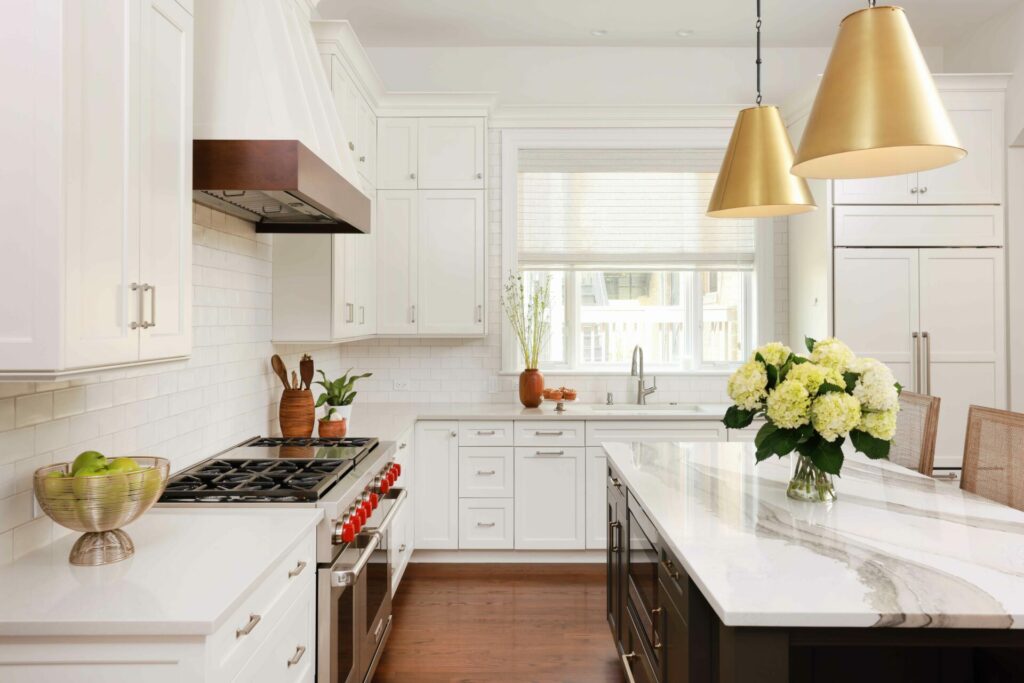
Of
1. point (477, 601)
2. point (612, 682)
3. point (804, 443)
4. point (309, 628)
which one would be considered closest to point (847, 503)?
point (804, 443)

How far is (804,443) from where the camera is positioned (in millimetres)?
1999

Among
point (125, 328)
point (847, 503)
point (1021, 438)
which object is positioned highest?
point (125, 328)

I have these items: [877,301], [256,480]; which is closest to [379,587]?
[256,480]

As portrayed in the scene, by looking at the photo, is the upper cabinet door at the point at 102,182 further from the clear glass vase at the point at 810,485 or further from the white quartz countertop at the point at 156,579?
the clear glass vase at the point at 810,485

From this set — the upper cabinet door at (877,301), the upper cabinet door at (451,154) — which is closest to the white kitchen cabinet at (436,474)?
the upper cabinet door at (451,154)

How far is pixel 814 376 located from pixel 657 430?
2265 millimetres

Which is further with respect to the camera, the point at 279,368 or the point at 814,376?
the point at 279,368

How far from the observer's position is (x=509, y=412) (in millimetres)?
4258

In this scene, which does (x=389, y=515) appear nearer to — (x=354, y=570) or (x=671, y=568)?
(x=354, y=570)

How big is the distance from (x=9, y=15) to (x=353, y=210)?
1503mm

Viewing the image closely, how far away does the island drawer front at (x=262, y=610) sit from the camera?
4.54 feet

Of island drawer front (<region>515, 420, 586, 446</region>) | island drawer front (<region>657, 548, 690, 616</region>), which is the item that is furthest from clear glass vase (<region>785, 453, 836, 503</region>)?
island drawer front (<region>515, 420, 586, 446</region>)

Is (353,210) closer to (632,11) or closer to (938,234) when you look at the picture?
(632,11)

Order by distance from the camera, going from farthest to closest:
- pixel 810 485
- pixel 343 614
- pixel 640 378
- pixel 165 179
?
pixel 640 378 < pixel 343 614 < pixel 810 485 < pixel 165 179
